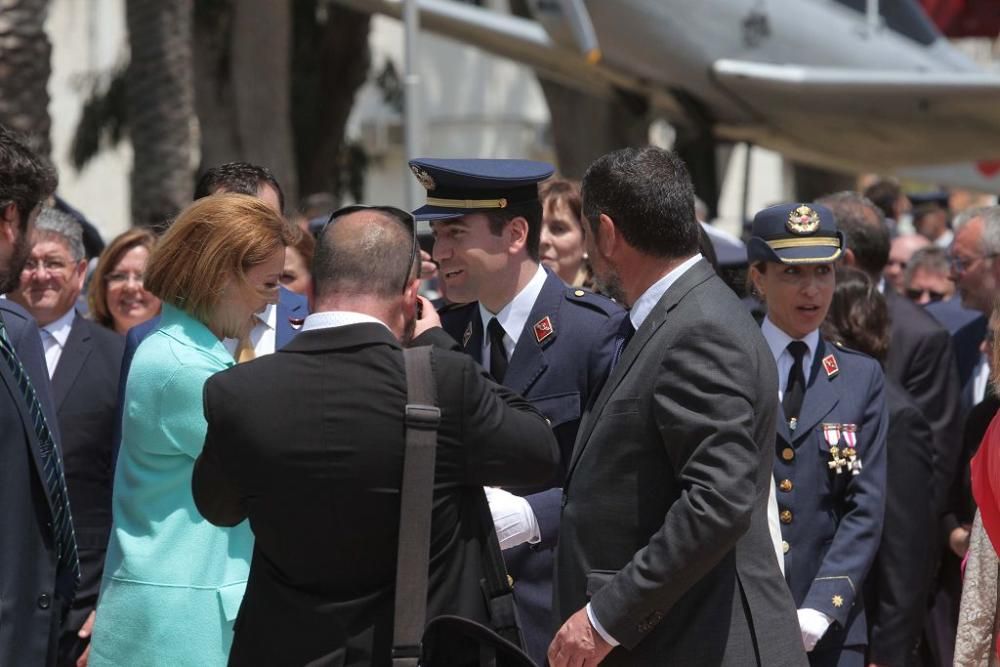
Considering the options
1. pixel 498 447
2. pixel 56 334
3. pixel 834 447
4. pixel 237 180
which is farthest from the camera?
pixel 56 334

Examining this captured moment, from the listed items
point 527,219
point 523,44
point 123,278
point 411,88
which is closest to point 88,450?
point 123,278

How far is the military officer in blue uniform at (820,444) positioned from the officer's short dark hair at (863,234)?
1256 mm

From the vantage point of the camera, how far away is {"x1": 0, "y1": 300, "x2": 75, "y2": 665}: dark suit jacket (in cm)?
379

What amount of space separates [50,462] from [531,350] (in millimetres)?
1377

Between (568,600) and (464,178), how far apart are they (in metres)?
1.29

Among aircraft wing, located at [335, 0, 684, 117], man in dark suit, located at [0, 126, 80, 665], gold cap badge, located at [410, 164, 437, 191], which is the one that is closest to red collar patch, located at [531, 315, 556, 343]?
gold cap badge, located at [410, 164, 437, 191]

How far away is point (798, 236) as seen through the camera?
485 centimetres

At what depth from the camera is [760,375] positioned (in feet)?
11.2

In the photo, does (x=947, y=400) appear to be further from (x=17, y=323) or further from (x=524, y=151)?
(x=524, y=151)

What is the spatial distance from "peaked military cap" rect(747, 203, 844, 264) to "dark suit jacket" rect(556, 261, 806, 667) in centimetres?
130

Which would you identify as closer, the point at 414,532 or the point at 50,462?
the point at 414,532

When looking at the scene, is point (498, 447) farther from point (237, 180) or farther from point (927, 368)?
point (927, 368)

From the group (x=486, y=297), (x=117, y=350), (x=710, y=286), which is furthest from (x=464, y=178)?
(x=117, y=350)

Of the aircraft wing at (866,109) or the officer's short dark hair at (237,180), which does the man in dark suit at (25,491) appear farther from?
the aircraft wing at (866,109)
